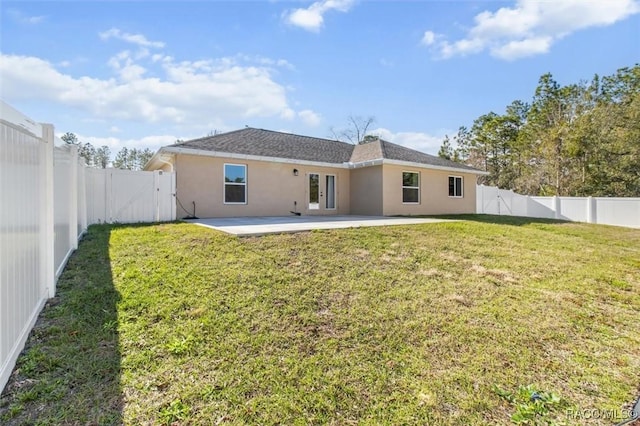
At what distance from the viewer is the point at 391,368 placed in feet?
9.40

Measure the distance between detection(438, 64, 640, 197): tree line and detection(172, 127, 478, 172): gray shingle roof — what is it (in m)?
10.3

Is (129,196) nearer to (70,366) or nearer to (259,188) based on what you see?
(259,188)

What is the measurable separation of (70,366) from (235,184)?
380 inches

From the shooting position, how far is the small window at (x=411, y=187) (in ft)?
46.7

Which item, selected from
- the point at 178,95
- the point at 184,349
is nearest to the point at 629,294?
the point at 184,349

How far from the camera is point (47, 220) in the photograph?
3512mm

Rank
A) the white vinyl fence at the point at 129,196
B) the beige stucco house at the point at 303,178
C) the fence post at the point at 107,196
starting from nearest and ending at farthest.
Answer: the white vinyl fence at the point at 129,196 < the fence post at the point at 107,196 < the beige stucco house at the point at 303,178

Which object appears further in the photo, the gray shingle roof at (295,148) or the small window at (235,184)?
the gray shingle roof at (295,148)

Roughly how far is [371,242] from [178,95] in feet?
48.4

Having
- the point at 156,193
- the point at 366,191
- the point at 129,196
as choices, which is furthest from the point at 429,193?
the point at 129,196

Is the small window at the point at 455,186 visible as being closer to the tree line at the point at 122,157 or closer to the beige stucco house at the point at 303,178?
the beige stucco house at the point at 303,178

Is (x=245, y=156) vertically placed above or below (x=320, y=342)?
above

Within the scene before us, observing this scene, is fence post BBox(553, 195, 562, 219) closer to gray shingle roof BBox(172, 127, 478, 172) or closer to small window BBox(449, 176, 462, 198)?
gray shingle roof BBox(172, 127, 478, 172)

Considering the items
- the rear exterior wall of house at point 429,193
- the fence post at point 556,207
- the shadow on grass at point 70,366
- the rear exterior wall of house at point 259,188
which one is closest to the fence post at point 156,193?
the rear exterior wall of house at point 259,188
